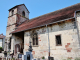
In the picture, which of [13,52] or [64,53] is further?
[13,52]

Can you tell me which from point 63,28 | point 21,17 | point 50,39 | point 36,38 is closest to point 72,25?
point 63,28

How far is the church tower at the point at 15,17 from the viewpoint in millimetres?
17531

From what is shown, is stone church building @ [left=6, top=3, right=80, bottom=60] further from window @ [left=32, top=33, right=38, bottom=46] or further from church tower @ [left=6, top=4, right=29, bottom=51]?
church tower @ [left=6, top=4, right=29, bottom=51]

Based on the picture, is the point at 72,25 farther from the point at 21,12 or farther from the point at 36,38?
the point at 21,12

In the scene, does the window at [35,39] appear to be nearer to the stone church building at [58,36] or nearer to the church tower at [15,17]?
the stone church building at [58,36]

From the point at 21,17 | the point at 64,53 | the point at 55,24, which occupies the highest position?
the point at 21,17

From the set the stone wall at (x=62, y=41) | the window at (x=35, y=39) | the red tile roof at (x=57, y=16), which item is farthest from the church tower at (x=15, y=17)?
the stone wall at (x=62, y=41)

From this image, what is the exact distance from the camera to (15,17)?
58.8ft

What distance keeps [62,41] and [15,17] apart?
42.7 feet

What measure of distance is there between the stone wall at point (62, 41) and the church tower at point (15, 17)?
8818 mm

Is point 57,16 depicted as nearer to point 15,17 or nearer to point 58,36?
point 58,36

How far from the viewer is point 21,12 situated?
1958cm

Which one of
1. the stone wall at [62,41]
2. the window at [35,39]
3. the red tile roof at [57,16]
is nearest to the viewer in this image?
the stone wall at [62,41]

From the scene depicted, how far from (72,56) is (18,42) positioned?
1050 cm
